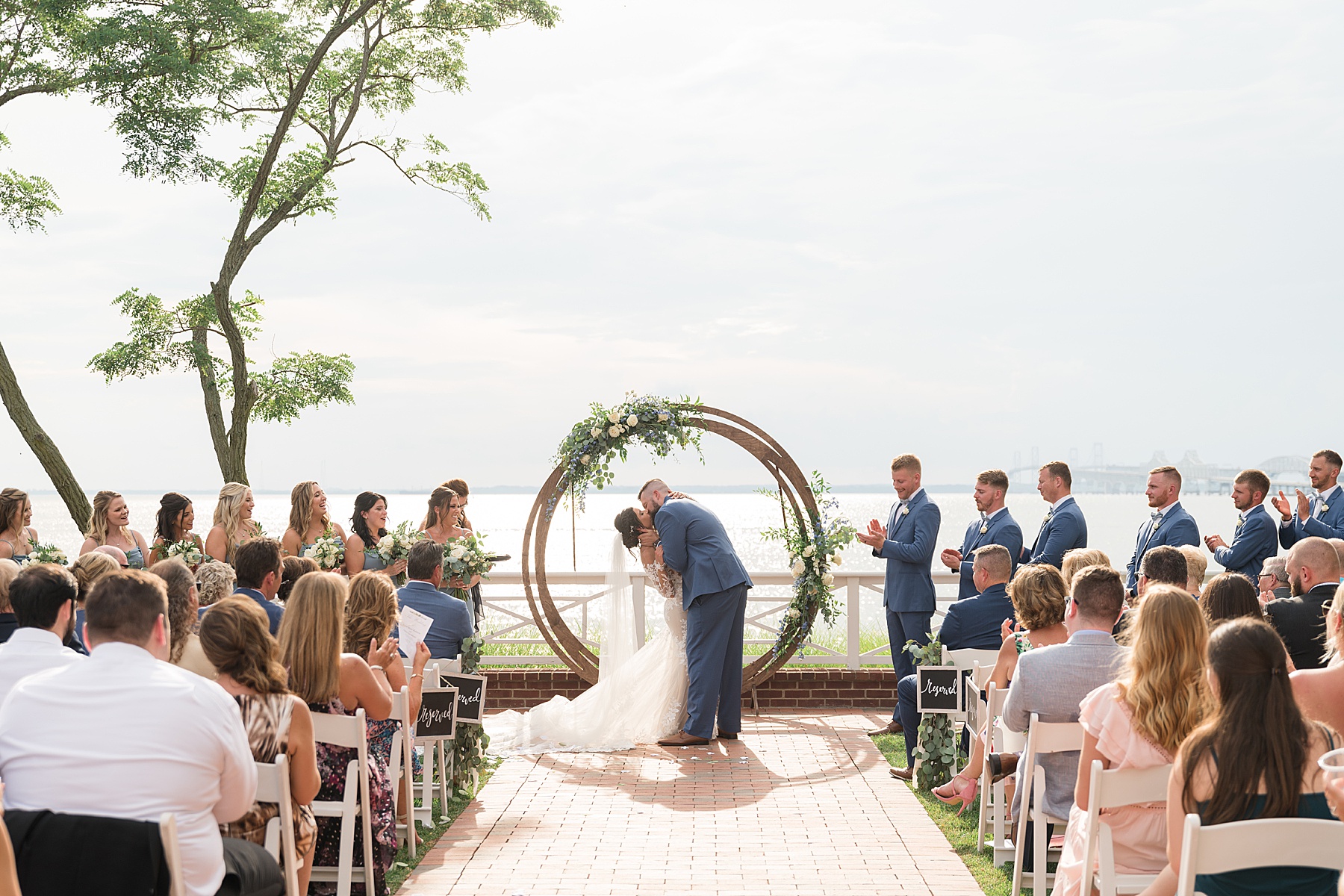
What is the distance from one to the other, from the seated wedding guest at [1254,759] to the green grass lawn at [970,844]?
2126 mm

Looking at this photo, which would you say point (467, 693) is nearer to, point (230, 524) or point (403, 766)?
point (403, 766)

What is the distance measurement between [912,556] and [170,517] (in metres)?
4.79

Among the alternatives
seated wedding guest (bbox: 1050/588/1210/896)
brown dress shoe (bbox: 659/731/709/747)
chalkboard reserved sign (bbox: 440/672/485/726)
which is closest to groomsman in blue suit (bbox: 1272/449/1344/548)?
brown dress shoe (bbox: 659/731/709/747)

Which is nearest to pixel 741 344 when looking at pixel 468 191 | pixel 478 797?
pixel 468 191

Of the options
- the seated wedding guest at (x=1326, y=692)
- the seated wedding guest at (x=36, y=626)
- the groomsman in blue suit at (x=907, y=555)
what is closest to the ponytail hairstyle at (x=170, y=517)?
the seated wedding guest at (x=36, y=626)

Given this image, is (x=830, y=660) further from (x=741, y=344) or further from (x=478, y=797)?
(x=741, y=344)

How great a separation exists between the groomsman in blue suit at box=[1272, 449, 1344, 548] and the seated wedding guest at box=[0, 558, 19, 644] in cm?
776

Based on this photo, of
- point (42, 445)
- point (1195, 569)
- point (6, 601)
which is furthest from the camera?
point (42, 445)

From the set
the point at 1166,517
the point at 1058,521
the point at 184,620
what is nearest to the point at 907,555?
the point at 1058,521

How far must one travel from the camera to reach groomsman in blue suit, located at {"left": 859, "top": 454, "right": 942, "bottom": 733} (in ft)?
26.4

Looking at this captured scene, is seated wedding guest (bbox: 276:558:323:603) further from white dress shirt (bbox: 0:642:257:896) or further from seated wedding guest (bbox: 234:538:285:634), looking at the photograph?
white dress shirt (bbox: 0:642:257:896)

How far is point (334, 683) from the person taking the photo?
4.41m

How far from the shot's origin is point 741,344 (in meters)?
55.3

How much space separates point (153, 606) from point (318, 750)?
1.69 metres
